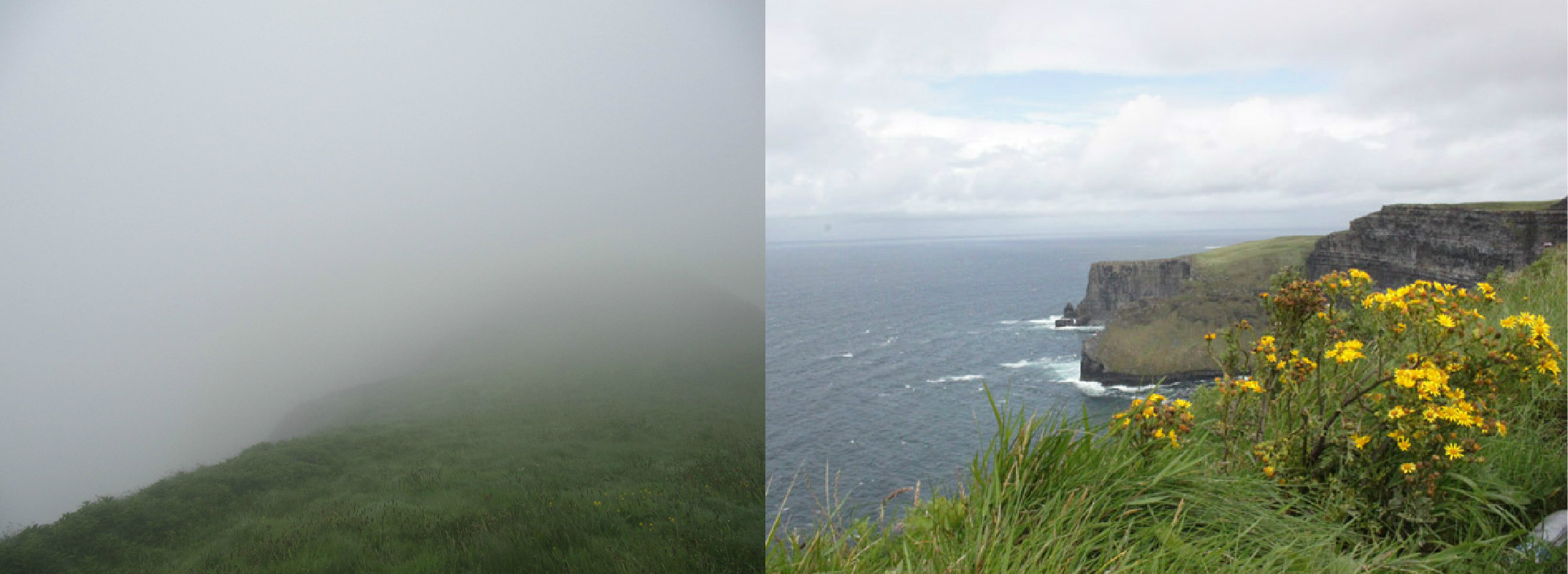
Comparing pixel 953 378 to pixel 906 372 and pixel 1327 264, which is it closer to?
pixel 906 372

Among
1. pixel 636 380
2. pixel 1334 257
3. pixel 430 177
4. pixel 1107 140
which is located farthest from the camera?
pixel 1107 140

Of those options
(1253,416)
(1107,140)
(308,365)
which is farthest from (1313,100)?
(308,365)

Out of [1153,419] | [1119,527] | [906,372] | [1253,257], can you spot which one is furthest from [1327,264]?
[1119,527]

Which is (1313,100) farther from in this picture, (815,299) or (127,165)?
(127,165)

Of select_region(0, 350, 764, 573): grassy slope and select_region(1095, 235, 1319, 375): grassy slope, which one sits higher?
select_region(0, 350, 764, 573): grassy slope

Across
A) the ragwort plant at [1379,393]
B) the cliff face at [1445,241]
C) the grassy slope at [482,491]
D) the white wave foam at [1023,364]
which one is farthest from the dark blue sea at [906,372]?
the cliff face at [1445,241]

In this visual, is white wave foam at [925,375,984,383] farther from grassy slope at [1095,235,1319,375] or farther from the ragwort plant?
the ragwort plant

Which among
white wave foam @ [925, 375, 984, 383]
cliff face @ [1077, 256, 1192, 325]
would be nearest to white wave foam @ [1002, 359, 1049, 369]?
white wave foam @ [925, 375, 984, 383]
